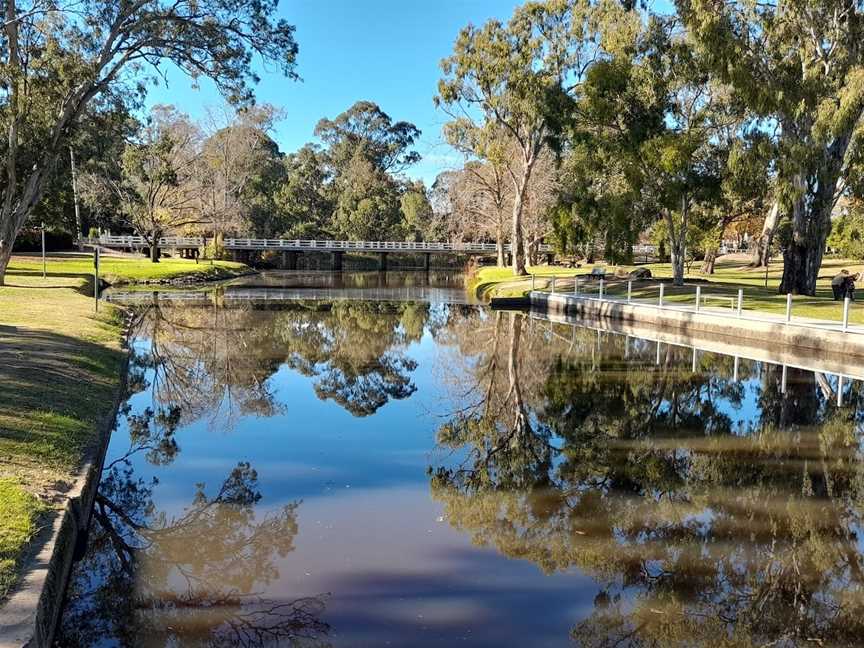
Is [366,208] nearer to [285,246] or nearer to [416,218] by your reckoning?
[416,218]

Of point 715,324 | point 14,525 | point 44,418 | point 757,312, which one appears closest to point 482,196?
point 757,312

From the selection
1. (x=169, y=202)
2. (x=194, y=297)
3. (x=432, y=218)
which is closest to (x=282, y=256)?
(x=432, y=218)

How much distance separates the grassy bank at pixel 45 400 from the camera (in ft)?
18.3

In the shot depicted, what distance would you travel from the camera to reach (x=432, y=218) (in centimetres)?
8919

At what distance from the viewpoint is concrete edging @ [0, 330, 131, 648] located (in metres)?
4.09

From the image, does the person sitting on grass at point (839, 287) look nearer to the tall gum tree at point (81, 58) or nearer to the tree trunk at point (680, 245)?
the tree trunk at point (680, 245)

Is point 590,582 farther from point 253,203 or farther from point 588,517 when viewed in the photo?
point 253,203

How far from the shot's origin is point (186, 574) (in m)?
5.84

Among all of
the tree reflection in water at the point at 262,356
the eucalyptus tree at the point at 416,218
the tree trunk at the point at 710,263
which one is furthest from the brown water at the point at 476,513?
the eucalyptus tree at the point at 416,218

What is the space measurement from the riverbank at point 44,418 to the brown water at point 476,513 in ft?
1.64

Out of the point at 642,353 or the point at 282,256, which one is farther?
→ the point at 282,256

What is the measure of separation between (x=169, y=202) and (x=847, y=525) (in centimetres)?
5409

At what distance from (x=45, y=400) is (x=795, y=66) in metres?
26.0

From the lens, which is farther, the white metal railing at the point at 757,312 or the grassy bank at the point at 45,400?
the white metal railing at the point at 757,312
